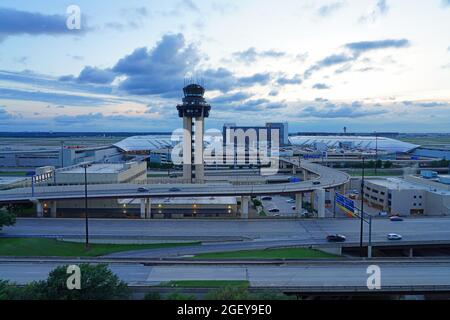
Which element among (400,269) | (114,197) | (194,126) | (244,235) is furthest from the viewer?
(194,126)

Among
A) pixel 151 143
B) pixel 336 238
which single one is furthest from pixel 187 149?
pixel 151 143

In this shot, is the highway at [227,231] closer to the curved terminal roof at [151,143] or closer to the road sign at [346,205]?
the road sign at [346,205]

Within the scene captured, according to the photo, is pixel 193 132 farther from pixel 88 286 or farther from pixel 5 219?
pixel 88 286

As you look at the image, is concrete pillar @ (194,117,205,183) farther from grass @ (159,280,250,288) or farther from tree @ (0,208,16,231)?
grass @ (159,280,250,288)

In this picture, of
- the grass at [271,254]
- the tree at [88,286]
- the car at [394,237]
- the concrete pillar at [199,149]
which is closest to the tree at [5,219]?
the grass at [271,254]
